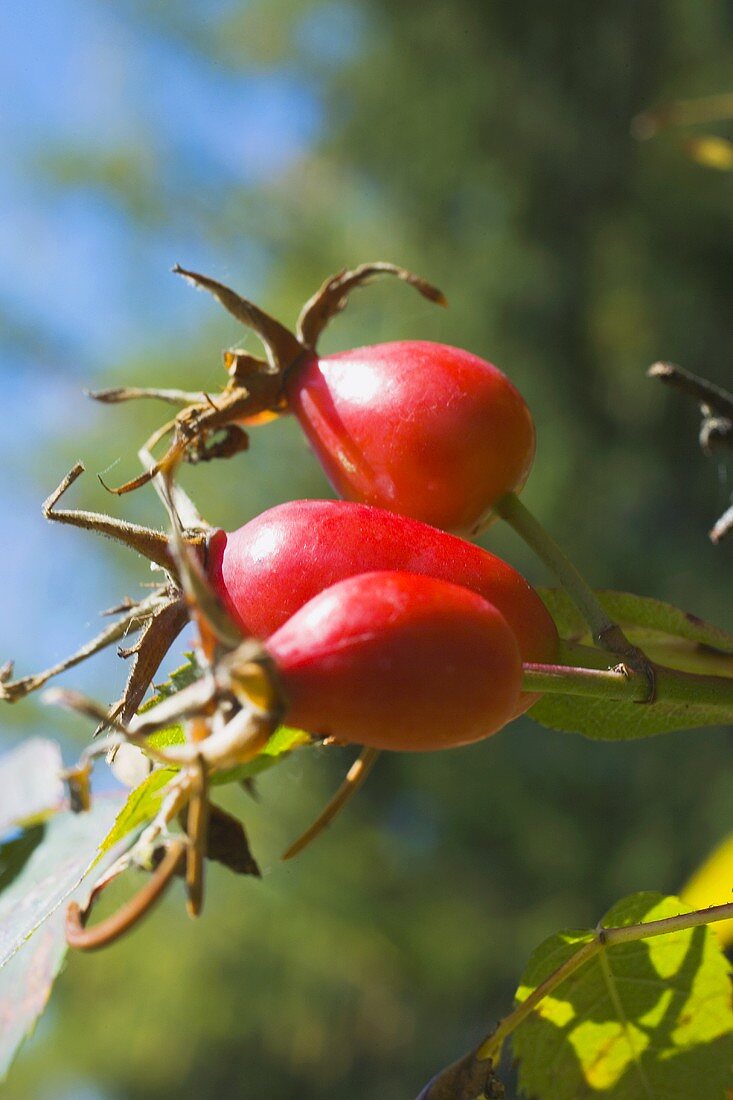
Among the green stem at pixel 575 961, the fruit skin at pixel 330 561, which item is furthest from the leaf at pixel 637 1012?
the fruit skin at pixel 330 561

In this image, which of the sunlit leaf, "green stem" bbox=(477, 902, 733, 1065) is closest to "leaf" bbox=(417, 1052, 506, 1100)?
"green stem" bbox=(477, 902, 733, 1065)

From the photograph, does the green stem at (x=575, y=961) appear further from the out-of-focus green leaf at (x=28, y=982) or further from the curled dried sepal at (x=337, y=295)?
the curled dried sepal at (x=337, y=295)

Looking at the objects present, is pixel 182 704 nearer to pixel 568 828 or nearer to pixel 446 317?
pixel 568 828

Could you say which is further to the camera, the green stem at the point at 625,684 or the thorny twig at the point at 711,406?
the thorny twig at the point at 711,406

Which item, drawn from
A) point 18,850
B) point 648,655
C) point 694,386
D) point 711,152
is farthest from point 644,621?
point 711,152

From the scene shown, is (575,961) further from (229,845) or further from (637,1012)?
(229,845)

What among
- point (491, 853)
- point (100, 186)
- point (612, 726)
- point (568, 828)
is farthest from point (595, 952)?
point (100, 186)
